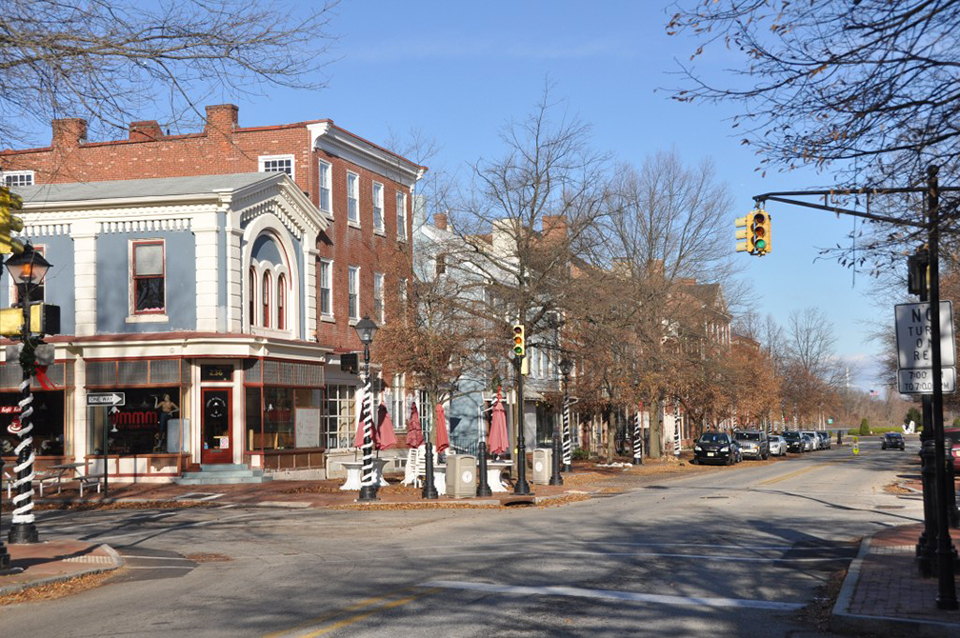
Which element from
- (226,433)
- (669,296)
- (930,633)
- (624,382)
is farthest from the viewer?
(669,296)

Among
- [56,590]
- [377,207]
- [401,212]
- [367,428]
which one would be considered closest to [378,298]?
[377,207]

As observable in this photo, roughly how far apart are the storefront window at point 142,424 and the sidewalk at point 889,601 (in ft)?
74.4

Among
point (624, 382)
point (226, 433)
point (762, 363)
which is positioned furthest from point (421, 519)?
point (762, 363)

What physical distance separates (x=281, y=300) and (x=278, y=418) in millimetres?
4040

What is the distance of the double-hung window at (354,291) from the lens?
3956 cm

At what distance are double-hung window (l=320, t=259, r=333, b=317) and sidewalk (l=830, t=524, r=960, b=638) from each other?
25.9 meters

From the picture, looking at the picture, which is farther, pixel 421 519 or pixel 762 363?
pixel 762 363

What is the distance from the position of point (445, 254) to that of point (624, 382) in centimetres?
1568

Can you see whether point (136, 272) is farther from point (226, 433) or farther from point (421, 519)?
point (421, 519)

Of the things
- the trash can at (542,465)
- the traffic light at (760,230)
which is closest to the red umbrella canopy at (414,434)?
the trash can at (542,465)

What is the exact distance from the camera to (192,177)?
3578 cm

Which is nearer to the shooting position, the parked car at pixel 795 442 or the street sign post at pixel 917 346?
the street sign post at pixel 917 346

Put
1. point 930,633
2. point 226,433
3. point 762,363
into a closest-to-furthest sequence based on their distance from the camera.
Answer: point 930,633 < point 226,433 < point 762,363

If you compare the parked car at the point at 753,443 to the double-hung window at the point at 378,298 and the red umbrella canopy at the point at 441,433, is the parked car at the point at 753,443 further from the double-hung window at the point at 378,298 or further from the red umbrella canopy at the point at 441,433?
the red umbrella canopy at the point at 441,433
